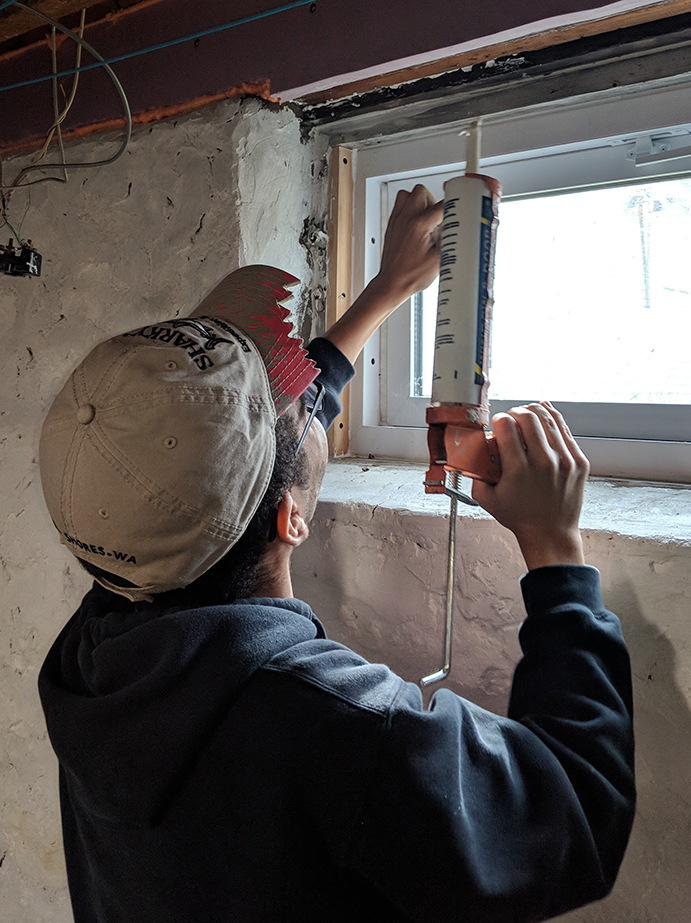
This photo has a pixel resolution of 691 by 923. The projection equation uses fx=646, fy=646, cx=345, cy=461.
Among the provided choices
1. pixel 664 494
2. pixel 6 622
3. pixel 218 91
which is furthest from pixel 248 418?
pixel 6 622

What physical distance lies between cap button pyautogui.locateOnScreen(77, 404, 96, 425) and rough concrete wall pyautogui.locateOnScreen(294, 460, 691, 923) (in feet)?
1.36

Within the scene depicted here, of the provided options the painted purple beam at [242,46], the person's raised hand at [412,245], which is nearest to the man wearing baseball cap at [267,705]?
the person's raised hand at [412,245]

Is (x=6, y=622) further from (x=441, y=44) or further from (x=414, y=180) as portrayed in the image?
(x=441, y=44)

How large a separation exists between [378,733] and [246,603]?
0.61 ft

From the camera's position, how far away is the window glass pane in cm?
98

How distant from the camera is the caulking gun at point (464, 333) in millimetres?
710

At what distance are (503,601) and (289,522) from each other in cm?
32

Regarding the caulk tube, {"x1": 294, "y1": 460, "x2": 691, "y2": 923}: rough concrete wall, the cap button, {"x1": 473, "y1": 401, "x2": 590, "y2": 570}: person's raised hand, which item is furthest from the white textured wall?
the cap button

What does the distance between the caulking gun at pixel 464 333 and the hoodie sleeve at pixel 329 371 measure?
22cm

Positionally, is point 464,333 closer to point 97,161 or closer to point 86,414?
point 86,414

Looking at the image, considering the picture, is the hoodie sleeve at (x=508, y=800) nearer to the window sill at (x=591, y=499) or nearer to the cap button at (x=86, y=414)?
the window sill at (x=591, y=499)

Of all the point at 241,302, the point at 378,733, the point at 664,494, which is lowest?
the point at 378,733

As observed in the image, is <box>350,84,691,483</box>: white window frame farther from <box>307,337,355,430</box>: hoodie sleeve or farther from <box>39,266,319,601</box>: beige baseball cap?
<box>39,266,319,601</box>: beige baseball cap

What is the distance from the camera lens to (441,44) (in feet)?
2.90
